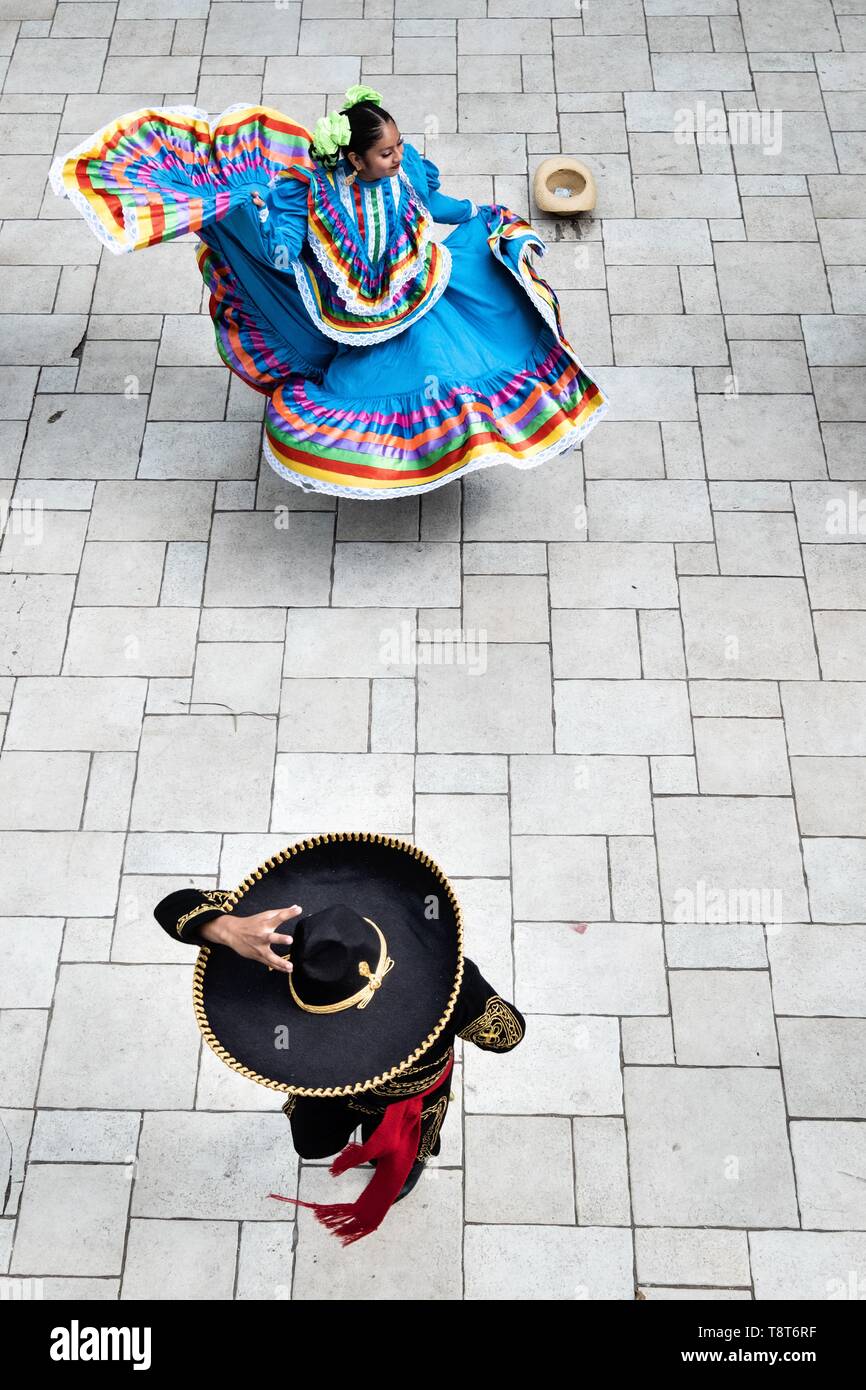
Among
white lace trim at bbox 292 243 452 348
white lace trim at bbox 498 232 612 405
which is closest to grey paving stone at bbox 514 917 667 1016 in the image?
white lace trim at bbox 498 232 612 405

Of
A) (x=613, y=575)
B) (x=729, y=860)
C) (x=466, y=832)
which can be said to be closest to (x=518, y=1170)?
(x=466, y=832)

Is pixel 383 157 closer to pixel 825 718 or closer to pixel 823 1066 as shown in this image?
pixel 825 718

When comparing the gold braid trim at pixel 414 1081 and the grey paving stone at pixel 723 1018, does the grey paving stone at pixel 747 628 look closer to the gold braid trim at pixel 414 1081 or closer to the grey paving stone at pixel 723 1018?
the grey paving stone at pixel 723 1018

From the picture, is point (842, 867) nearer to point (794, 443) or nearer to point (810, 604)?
point (810, 604)

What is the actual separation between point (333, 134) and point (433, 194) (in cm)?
73

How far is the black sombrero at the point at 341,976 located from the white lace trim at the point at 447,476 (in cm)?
216

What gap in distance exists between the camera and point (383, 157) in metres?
4.65

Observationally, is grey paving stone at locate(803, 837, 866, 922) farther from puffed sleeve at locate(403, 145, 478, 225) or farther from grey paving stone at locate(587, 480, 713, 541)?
puffed sleeve at locate(403, 145, 478, 225)

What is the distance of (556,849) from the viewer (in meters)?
4.74

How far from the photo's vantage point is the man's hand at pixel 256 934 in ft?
9.57

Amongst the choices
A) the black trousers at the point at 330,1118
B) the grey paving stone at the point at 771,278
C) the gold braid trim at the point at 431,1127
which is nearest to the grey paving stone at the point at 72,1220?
the black trousers at the point at 330,1118

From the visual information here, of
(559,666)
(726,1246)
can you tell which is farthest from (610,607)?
(726,1246)

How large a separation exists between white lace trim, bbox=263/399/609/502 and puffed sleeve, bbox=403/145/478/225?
997mm

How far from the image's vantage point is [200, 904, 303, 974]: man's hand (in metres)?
2.92
